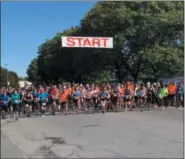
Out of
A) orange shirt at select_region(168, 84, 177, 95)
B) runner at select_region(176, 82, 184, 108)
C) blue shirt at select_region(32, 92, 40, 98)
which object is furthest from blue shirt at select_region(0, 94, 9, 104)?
runner at select_region(176, 82, 184, 108)

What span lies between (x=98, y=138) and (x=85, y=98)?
10745mm

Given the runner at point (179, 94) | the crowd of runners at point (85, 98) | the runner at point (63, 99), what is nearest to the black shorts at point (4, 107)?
the crowd of runners at point (85, 98)

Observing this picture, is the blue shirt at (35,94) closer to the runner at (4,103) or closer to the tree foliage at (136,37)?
the runner at (4,103)

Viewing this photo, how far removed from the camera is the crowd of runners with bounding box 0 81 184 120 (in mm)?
21891

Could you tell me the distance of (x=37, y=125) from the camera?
17.2 meters

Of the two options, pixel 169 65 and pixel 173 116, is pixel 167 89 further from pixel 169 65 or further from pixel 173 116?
pixel 169 65

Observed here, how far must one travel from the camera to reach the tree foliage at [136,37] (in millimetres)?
42969

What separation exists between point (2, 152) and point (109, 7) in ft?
121

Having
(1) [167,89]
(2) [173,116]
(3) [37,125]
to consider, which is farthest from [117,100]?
(3) [37,125]

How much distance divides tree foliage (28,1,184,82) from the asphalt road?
24.1 meters

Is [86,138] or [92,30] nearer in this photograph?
[86,138]

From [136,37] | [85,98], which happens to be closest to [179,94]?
[85,98]

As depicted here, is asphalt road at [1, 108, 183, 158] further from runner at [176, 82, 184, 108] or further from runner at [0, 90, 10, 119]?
runner at [176, 82, 184, 108]

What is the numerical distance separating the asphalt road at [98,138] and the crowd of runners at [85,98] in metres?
3.37
